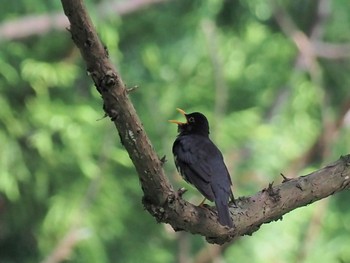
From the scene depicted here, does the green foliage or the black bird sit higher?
the green foliage

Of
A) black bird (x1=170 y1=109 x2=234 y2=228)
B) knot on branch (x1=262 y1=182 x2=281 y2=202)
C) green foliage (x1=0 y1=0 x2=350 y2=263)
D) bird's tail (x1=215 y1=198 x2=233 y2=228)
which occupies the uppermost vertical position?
green foliage (x1=0 y1=0 x2=350 y2=263)

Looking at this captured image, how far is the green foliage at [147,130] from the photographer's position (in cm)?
798

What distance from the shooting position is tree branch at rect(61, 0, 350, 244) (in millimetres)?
2338

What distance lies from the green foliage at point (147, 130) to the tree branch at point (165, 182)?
4.11 meters

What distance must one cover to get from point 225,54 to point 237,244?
190cm

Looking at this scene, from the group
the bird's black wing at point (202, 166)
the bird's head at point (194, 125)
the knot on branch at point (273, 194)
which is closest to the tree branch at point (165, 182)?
the knot on branch at point (273, 194)

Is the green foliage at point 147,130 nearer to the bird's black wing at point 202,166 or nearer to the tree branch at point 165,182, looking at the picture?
the bird's black wing at point 202,166

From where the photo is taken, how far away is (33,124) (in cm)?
803

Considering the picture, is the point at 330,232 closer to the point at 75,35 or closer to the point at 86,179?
the point at 86,179

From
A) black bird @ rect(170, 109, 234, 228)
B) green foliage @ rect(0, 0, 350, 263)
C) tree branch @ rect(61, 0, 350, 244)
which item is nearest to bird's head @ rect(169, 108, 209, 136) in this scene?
black bird @ rect(170, 109, 234, 228)

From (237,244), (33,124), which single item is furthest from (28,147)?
(237,244)

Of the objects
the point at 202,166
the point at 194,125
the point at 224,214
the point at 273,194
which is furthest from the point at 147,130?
the point at 224,214

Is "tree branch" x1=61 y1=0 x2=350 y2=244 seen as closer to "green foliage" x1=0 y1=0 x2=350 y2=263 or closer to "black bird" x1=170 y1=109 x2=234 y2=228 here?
"black bird" x1=170 y1=109 x2=234 y2=228

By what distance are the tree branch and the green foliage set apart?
13.5 ft
